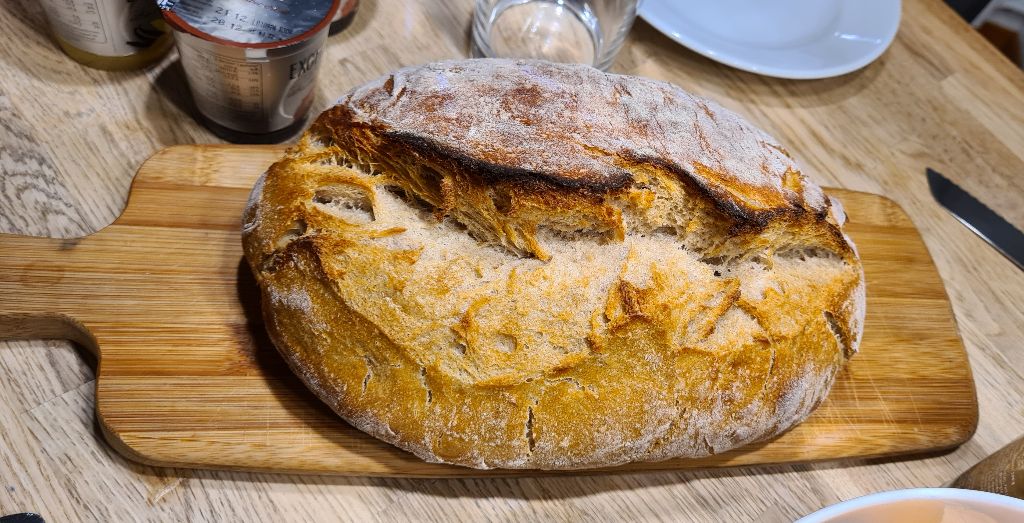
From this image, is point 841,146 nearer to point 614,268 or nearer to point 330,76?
point 614,268

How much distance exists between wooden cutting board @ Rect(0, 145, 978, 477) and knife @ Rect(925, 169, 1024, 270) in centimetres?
37

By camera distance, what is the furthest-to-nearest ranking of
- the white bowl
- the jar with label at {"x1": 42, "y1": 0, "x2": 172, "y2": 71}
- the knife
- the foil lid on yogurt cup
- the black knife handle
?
the knife → the jar with label at {"x1": 42, "y1": 0, "x2": 172, "y2": 71} → the foil lid on yogurt cup → the black knife handle → the white bowl

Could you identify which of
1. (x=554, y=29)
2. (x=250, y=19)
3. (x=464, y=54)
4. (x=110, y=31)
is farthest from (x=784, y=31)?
(x=110, y=31)

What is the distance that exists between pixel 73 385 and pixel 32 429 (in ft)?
0.26

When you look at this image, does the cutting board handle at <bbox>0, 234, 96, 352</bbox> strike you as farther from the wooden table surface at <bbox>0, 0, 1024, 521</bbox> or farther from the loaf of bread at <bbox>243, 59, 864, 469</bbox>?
the loaf of bread at <bbox>243, 59, 864, 469</bbox>

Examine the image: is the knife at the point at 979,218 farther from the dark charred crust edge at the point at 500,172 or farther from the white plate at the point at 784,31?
the dark charred crust edge at the point at 500,172

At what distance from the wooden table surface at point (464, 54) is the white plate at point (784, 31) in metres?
0.07

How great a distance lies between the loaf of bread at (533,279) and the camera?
1.05 m

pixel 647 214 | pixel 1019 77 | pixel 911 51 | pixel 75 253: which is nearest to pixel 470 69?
pixel 647 214

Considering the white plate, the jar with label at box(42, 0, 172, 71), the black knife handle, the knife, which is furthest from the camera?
the white plate

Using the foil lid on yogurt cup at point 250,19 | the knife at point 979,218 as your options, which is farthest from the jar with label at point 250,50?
the knife at point 979,218

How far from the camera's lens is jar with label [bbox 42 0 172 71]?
1.39 metres

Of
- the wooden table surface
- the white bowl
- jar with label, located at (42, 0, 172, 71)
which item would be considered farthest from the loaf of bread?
jar with label, located at (42, 0, 172, 71)

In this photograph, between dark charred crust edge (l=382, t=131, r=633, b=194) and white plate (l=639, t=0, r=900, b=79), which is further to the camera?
white plate (l=639, t=0, r=900, b=79)
